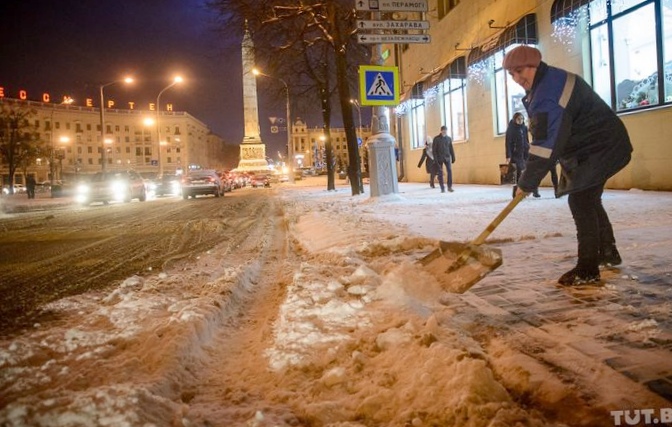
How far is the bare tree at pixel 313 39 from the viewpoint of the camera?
16.3 m

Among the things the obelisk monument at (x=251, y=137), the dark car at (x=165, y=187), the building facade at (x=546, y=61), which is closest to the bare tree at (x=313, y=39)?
the building facade at (x=546, y=61)

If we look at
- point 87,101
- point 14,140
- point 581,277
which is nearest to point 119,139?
point 87,101

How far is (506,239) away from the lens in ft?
19.8

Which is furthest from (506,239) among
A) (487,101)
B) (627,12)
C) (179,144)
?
(179,144)

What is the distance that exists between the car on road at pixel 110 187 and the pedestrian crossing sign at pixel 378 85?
1763 cm

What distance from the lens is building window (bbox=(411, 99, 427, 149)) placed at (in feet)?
85.1

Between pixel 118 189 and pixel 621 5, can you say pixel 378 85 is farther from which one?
pixel 118 189

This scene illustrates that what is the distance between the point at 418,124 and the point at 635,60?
1553 cm

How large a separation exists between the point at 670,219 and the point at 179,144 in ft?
440

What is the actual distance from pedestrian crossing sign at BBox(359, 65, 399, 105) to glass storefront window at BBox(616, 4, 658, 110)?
219 inches

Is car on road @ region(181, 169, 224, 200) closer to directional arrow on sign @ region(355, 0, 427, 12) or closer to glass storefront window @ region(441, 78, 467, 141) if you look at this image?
glass storefront window @ region(441, 78, 467, 141)

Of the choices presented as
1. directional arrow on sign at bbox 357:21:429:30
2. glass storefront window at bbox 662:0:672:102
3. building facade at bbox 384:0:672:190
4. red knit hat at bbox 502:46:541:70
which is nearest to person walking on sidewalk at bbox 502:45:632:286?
red knit hat at bbox 502:46:541:70

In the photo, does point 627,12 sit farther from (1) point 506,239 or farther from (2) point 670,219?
(1) point 506,239

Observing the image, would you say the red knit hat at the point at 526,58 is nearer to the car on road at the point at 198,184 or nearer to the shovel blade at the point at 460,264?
the shovel blade at the point at 460,264
